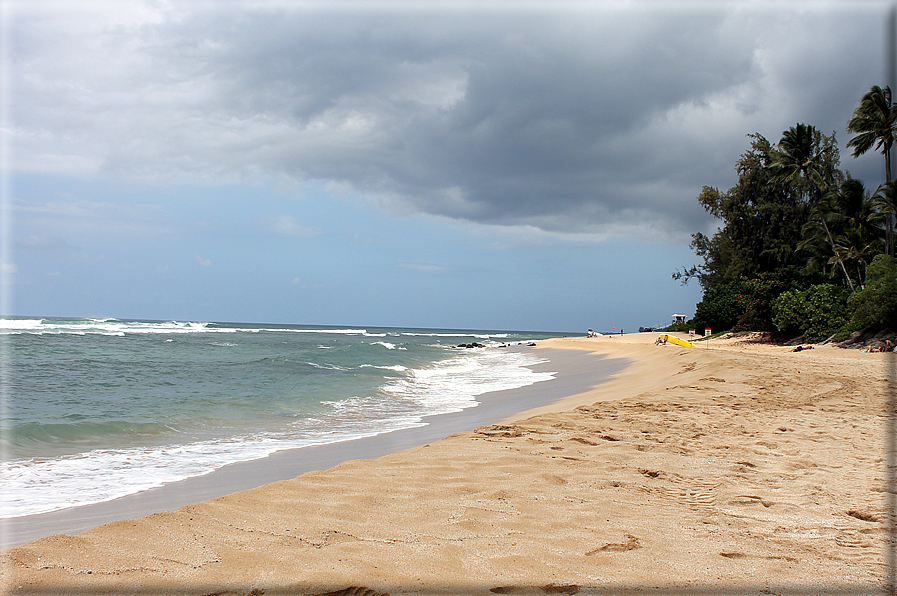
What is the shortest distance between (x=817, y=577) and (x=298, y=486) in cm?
354

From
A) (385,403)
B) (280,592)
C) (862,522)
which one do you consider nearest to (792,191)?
(385,403)

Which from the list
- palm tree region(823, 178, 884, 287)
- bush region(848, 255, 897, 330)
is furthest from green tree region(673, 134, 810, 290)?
bush region(848, 255, 897, 330)

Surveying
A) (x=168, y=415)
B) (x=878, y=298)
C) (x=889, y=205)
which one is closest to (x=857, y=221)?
(x=889, y=205)

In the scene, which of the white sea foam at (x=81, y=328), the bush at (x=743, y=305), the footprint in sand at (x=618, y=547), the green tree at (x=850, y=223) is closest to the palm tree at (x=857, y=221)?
the green tree at (x=850, y=223)

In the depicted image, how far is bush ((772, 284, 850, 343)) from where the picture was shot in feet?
79.7

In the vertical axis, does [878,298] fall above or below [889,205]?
below

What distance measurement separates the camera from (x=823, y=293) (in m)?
25.1

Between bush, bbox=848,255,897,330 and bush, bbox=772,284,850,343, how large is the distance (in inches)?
89.3

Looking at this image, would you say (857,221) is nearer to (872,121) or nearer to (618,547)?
(872,121)

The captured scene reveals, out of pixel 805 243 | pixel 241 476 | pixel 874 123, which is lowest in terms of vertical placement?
pixel 241 476

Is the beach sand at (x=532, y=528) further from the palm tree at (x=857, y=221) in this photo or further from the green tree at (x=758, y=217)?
the green tree at (x=758, y=217)

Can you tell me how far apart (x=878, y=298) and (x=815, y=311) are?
17.1 feet

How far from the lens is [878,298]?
20.0 m

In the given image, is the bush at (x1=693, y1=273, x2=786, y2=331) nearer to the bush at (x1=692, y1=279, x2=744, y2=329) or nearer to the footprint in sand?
the bush at (x1=692, y1=279, x2=744, y2=329)
